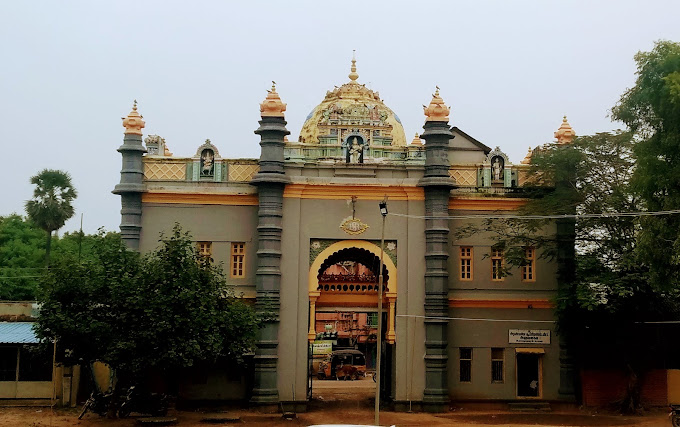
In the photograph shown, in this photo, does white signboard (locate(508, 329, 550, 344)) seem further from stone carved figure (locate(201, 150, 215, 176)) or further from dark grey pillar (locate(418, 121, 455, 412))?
stone carved figure (locate(201, 150, 215, 176))

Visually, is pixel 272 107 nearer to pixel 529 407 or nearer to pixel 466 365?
pixel 466 365

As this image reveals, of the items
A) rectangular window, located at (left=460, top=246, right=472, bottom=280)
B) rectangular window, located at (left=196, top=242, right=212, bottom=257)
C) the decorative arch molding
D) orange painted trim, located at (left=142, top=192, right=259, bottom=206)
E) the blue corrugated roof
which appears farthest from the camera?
rectangular window, located at (left=460, top=246, right=472, bottom=280)

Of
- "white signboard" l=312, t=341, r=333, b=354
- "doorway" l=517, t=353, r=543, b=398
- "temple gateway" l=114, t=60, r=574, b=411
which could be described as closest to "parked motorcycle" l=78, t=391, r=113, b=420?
"temple gateway" l=114, t=60, r=574, b=411

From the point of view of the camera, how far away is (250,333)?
24.2 m

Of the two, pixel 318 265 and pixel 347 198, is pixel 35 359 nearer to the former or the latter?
pixel 318 265

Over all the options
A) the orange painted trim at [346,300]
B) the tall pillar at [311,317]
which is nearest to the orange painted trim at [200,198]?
the tall pillar at [311,317]

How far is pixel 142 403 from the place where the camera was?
80.2 feet

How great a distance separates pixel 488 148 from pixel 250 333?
472 inches

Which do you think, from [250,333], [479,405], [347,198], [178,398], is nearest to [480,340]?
[479,405]

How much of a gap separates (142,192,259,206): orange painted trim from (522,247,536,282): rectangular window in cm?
953

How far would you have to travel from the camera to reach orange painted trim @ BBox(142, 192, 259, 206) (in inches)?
1091

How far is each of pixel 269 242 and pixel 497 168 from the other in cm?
834

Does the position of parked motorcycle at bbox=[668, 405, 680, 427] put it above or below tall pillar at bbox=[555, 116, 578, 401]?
below

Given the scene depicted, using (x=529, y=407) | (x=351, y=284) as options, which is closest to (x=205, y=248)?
(x=351, y=284)
